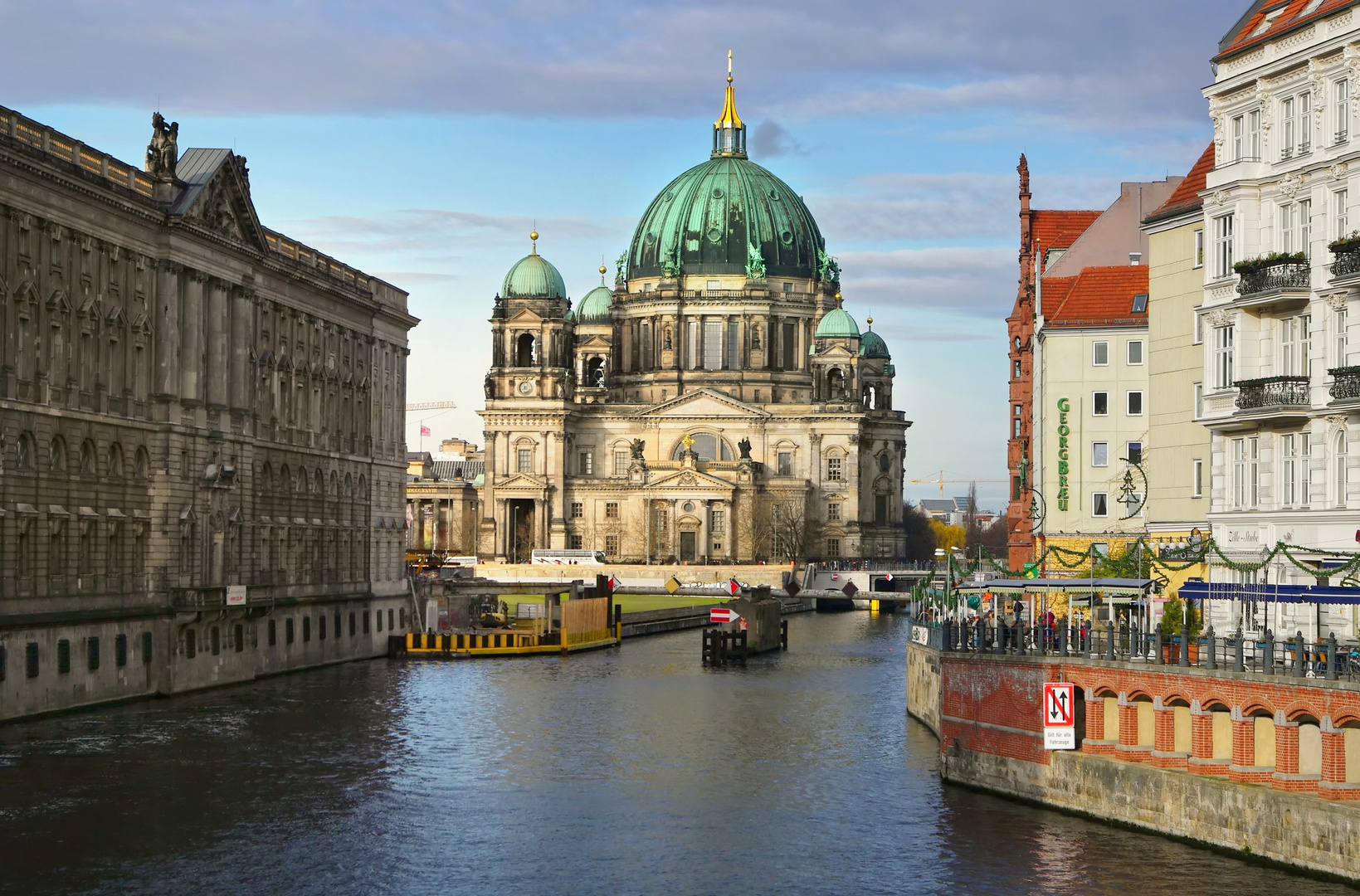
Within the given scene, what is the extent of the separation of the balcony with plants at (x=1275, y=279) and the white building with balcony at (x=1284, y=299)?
0.13ft

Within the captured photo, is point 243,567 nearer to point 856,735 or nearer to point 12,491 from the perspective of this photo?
point 12,491

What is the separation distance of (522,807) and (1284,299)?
2250 centimetres

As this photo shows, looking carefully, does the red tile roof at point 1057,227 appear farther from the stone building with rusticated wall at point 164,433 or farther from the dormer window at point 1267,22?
Answer: the dormer window at point 1267,22

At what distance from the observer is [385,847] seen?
46375mm

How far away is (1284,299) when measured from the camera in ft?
168

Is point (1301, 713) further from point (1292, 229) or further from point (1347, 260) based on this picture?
point (1292, 229)

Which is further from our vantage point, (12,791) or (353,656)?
(353,656)

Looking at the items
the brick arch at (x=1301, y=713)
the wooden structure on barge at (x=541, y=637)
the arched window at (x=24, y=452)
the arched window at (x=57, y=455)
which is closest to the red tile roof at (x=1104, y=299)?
the wooden structure on barge at (x=541, y=637)

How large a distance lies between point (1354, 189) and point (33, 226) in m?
38.1

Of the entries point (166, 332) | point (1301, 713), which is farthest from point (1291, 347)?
point (166, 332)

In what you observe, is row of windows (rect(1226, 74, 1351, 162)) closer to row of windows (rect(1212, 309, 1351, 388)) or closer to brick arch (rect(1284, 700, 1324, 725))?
row of windows (rect(1212, 309, 1351, 388))

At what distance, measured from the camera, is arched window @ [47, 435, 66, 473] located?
6462 cm

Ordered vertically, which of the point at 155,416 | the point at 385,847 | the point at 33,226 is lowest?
the point at 385,847

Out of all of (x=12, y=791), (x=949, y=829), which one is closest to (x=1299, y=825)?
(x=949, y=829)
